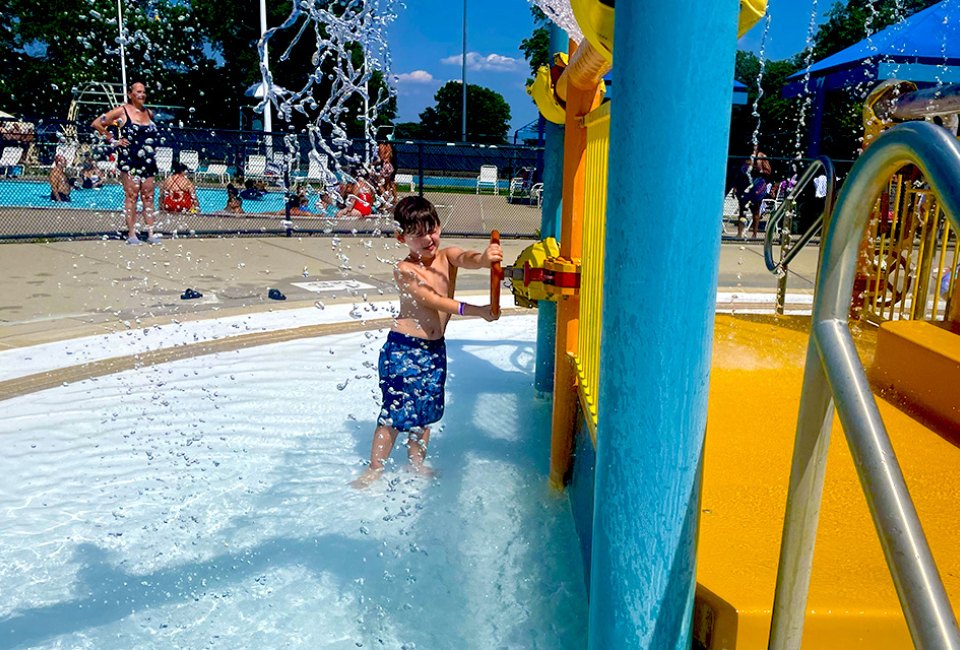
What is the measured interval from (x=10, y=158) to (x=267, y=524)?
43.2 ft

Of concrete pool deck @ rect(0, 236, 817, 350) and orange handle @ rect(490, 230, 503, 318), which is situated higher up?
orange handle @ rect(490, 230, 503, 318)

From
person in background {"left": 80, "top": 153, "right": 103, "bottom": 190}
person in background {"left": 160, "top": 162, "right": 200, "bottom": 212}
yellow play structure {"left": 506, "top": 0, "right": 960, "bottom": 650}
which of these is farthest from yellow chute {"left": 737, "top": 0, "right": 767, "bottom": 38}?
person in background {"left": 80, "top": 153, "right": 103, "bottom": 190}

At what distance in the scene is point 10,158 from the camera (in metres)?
13.3

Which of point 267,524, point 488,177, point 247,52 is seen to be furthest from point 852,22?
point 267,524

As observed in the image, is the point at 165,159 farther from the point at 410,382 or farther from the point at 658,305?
the point at 658,305

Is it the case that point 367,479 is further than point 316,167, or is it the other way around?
point 316,167

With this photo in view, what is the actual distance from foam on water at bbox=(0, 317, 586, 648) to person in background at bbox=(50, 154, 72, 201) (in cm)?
968

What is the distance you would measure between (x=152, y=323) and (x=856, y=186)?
587cm

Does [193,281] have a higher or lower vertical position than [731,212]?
lower

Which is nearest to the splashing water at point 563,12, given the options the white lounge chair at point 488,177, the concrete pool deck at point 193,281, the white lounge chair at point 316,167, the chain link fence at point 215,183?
the concrete pool deck at point 193,281

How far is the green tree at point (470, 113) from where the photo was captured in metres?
61.1

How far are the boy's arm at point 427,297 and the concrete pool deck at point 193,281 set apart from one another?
339 centimetres

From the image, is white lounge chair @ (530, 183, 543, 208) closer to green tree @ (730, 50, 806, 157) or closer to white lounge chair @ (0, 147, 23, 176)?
green tree @ (730, 50, 806, 157)

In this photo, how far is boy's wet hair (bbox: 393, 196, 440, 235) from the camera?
3367mm
